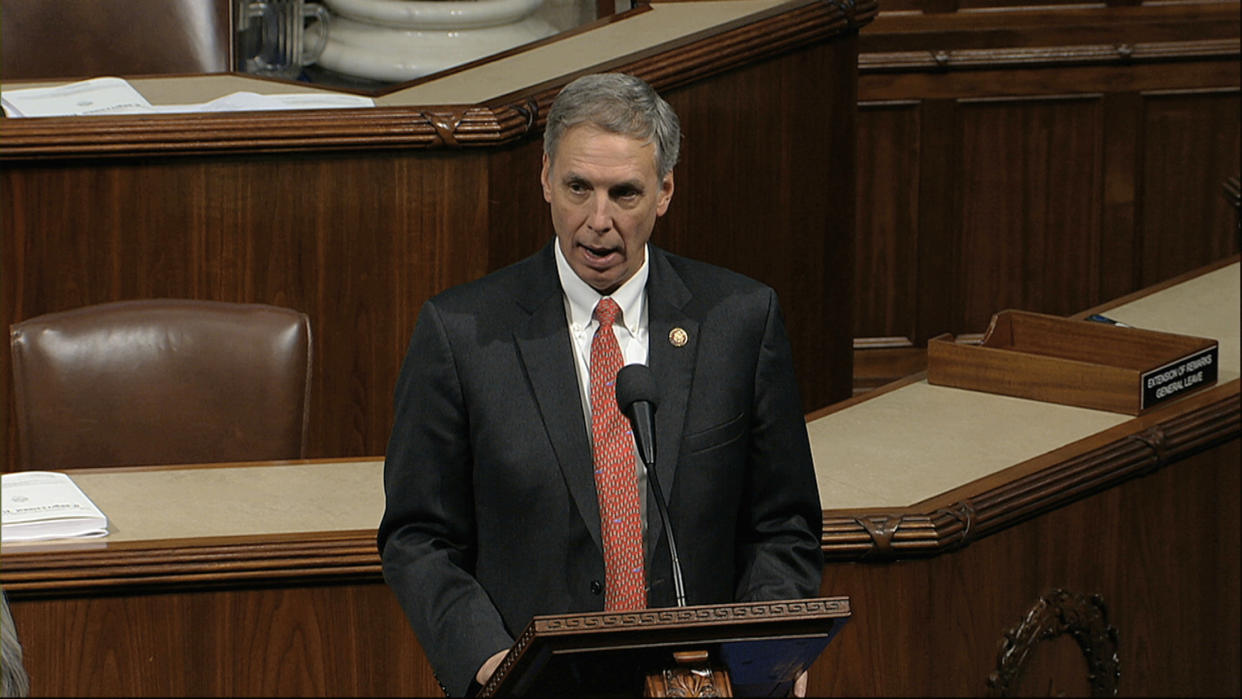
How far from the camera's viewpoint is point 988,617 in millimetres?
2752

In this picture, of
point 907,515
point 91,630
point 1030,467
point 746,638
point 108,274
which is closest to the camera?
point 746,638

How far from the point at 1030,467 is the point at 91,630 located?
55.7 inches

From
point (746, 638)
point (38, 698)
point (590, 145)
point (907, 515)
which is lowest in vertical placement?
point (38, 698)

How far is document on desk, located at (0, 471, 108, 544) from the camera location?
248 cm

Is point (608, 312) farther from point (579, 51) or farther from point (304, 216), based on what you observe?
point (579, 51)

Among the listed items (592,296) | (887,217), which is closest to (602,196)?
(592,296)

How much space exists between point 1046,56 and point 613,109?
3697 millimetres

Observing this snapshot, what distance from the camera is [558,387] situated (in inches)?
74.9

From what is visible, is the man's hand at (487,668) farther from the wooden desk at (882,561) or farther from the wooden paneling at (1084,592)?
the wooden paneling at (1084,592)

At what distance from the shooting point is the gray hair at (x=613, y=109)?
5.98 feet

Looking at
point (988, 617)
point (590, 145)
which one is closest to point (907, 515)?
point (988, 617)

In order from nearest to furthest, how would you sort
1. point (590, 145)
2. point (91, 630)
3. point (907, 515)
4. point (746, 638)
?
point (746, 638) → point (590, 145) → point (91, 630) → point (907, 515)

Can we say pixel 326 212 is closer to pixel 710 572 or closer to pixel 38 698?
pixel 38 698

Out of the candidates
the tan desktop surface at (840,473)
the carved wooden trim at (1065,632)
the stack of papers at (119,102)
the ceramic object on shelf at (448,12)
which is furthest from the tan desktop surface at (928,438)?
the ceramic object on shelf at (448,12)
